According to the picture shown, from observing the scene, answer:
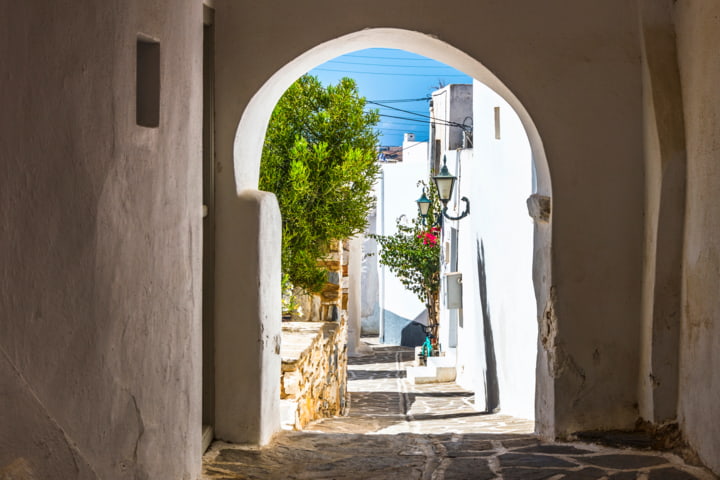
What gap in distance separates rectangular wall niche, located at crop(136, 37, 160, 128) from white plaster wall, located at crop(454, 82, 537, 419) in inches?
186

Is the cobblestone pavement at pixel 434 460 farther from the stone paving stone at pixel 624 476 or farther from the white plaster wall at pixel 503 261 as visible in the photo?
the white plaster wall at pixel 503 261

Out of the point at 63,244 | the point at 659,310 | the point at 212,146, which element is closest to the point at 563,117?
the point at 659,310

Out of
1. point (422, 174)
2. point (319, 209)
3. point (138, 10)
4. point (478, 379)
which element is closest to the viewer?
point (138, 10)

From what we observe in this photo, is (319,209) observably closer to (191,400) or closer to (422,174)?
(191,400)

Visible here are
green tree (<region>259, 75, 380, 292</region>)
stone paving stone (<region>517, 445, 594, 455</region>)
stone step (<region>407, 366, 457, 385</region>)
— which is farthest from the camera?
stone step (<region>407, 366, 457, 385</region>)

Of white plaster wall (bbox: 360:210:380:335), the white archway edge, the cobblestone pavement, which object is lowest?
the cobblestone pavement

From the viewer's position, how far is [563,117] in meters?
4.85

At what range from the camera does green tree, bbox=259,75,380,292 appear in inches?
380

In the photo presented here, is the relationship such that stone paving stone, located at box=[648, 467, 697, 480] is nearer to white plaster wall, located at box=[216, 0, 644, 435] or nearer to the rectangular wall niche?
white plaster wall, located at box=[216, 0, 644, 435]

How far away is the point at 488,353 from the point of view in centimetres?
986

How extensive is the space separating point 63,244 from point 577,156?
324 cm

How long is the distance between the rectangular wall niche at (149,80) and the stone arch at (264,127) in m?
1.54

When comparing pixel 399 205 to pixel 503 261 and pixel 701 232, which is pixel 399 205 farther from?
pixel 701 232

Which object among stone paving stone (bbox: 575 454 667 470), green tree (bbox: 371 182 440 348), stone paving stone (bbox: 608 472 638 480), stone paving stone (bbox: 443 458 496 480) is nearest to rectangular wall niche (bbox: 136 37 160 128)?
stone paving stone (bbox: 443 458 496 480)
